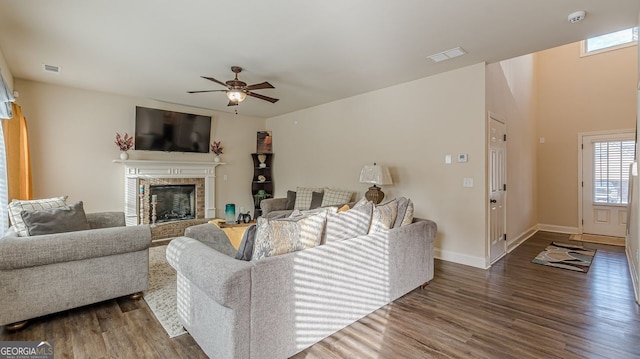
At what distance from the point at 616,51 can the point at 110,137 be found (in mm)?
9401

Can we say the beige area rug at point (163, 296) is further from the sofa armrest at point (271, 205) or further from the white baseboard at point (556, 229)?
the white baseboard at point (556, 229)

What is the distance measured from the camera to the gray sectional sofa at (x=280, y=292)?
1.62 m

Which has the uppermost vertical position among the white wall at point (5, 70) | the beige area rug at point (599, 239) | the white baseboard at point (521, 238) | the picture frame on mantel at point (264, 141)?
the white wall at point (5, 70)

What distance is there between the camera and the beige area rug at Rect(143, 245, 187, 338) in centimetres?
234

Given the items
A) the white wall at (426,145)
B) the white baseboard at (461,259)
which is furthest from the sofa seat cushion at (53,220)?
the white baseboard at (461,259)

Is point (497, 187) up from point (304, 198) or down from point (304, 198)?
up

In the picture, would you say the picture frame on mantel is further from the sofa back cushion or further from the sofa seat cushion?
the sofa back cushion

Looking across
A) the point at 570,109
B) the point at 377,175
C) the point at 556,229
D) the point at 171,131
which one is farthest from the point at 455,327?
the point at 570,109

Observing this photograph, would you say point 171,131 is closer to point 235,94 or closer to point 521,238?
point 235,94

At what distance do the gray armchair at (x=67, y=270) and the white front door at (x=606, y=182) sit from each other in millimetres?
7600

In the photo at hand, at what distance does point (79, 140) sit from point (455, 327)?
603 centimetres

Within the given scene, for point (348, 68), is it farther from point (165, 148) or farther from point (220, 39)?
point (165, 148)

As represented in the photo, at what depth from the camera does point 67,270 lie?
2410 mm

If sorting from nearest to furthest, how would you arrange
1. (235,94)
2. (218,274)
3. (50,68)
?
(218,274) < (235,94) < (50,68)
